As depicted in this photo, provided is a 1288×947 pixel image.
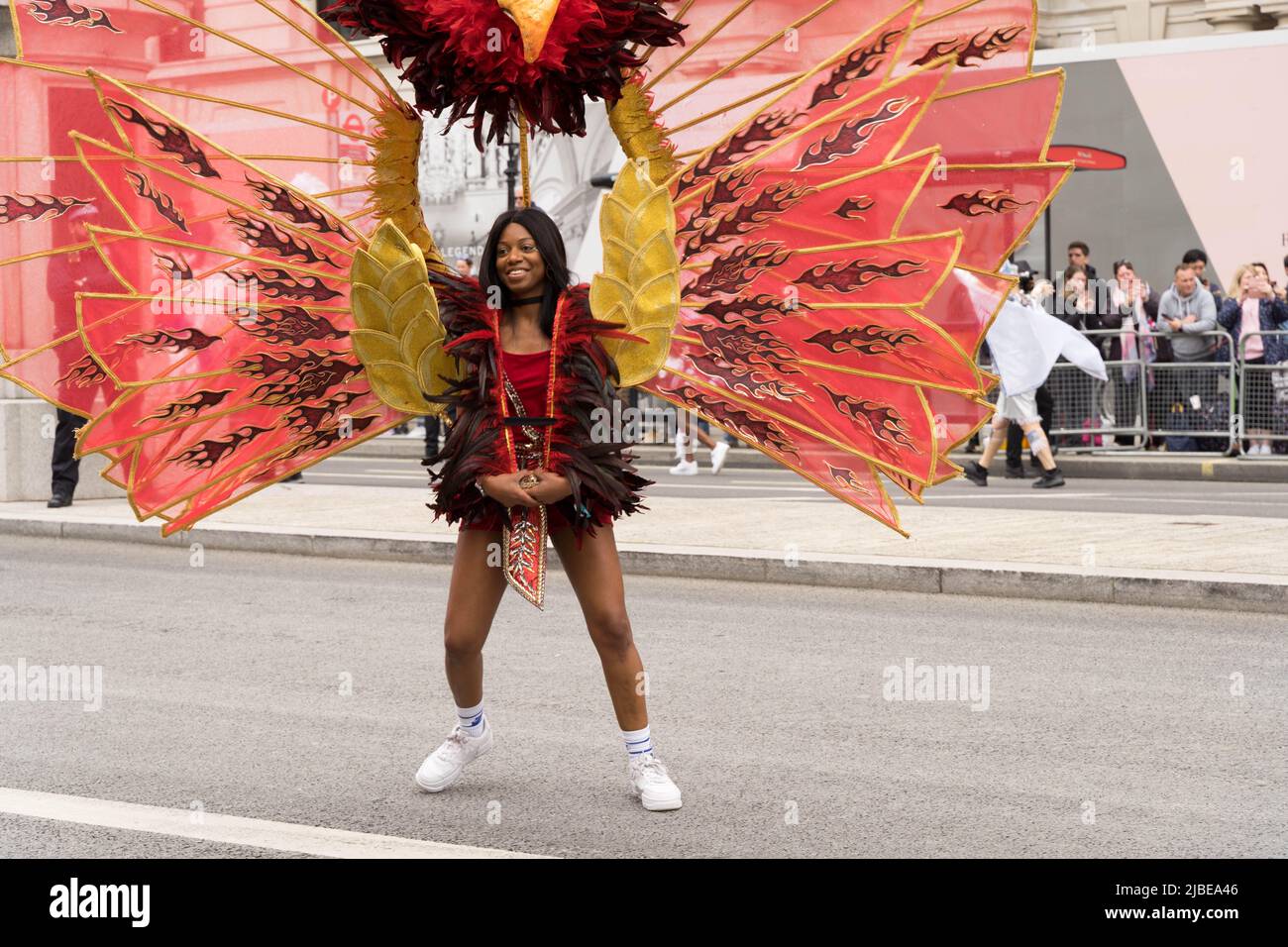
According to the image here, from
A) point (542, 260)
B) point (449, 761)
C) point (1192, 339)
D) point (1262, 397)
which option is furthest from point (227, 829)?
point (1262, 397)

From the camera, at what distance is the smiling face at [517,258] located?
205 inches

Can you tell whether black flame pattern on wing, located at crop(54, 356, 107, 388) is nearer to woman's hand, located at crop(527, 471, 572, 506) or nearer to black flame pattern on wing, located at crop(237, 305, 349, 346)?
black flame pattern on wing, located at crop(237, 305, 349, 346)

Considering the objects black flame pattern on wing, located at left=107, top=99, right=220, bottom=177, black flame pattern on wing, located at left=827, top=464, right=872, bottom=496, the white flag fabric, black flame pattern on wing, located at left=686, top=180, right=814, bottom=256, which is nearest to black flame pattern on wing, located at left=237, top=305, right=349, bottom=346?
black flame pattern on wing, located at left=107, top=99, right=220, bottom=177

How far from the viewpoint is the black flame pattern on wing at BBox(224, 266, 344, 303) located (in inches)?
222

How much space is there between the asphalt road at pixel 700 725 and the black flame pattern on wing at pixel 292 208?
1837 mm

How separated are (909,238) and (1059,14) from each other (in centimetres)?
2960

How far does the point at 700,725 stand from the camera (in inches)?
269

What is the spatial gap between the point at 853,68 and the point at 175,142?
7.16 feet

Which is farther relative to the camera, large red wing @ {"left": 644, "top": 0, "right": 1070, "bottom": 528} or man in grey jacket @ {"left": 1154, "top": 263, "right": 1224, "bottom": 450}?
man in grey jacket @ {"left": 1154, "top": 263, "right": 1224, "bottom": 450}

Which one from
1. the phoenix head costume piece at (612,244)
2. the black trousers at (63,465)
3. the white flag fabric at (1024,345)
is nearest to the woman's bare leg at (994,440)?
the white flag fabric at (1024,345)

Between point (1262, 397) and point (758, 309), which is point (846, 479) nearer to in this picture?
point (758, 309)

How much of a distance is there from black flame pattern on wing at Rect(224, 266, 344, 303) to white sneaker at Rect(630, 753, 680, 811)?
5.82ft
